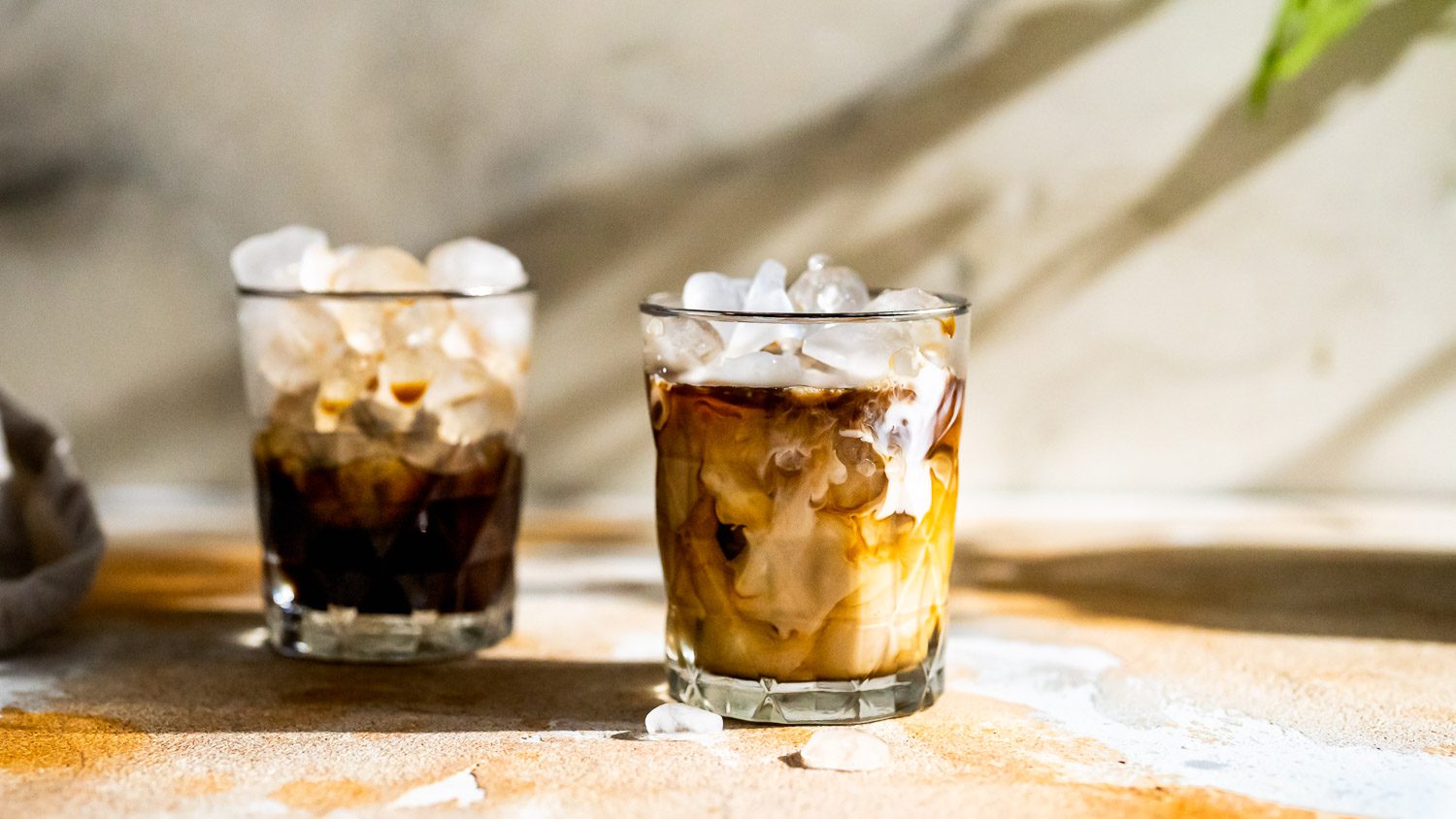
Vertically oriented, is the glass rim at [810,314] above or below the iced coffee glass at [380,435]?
above

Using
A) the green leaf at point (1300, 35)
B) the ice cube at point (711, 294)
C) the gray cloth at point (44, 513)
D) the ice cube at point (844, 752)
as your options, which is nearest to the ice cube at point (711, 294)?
the ice cube at point (711, 294)

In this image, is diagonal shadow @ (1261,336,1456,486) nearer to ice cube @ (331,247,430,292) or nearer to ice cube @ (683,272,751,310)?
ice cube @ (683,272,751,310)

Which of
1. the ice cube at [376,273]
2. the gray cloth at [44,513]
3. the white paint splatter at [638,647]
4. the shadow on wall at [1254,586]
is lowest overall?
the shadow on wall at [1254,586]

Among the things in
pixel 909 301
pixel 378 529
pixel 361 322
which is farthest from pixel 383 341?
pixel 909 301

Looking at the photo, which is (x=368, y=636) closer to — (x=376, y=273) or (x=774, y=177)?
(x=376, y=273)

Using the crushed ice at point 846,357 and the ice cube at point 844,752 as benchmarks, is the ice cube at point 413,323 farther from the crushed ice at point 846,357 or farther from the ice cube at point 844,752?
the ice cube at point 844,752

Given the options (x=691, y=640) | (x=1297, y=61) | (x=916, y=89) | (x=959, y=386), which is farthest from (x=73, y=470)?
(x=1297, y=61)

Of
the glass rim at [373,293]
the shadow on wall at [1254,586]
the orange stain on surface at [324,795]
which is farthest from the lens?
the shadow on wall at [1254,586]

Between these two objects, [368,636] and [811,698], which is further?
[368,636]
